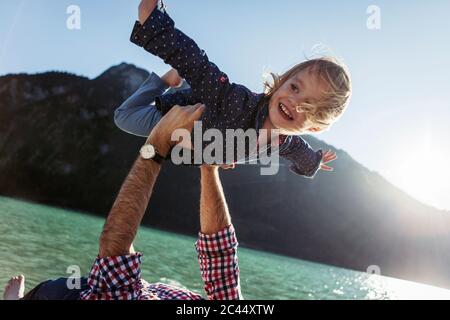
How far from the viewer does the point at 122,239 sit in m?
1.82

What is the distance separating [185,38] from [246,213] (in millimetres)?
94032

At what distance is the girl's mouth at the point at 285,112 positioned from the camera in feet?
9.68

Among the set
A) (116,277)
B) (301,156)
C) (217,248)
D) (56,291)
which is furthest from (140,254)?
(301,156)

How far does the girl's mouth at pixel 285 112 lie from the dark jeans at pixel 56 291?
65.3 inches

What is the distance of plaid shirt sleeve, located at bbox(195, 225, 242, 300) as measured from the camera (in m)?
2.39

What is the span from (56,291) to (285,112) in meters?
1.84

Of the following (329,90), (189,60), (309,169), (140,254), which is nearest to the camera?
(140,254)

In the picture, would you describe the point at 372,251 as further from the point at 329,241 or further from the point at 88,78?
the point at 88,78

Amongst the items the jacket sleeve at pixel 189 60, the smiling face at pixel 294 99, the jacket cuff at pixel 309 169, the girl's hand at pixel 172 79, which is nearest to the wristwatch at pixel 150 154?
the jacket sleeve at pixel 189 60

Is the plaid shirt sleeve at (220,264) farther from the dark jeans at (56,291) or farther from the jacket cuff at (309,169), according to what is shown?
the jacket cuff at (309,169)

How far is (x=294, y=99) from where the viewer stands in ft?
9.69

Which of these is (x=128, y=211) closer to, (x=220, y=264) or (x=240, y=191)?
(x=220, y=264)
